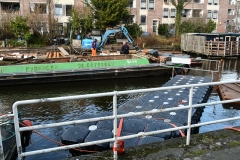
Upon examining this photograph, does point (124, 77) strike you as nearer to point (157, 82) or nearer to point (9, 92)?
point (157, 82)

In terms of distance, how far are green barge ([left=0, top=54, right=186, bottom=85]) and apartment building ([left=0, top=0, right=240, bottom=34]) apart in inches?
661

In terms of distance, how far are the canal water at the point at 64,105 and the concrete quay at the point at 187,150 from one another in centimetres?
301

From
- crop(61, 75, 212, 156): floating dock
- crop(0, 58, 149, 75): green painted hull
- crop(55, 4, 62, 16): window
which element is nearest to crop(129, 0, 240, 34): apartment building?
crop(55, 4, 62, 16): window

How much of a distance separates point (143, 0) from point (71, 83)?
2815 centimetres

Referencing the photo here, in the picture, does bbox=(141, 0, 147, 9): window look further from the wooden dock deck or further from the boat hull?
the wooden dock deck

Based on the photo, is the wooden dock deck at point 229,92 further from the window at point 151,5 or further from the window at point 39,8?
the window at point 151,5

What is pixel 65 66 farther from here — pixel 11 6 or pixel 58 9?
pixel 11 6

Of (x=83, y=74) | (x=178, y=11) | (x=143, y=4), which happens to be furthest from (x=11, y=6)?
(x=83, y=74)

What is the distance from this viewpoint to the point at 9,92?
13.2m

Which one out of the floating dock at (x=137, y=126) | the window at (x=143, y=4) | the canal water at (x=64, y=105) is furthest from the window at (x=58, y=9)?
the floating dock at (x=137, y=126)

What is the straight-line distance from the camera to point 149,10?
3972 centimetres

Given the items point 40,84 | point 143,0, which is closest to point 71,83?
point 40,84

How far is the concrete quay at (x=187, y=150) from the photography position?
3553 millimetres

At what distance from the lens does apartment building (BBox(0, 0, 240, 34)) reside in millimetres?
32531
